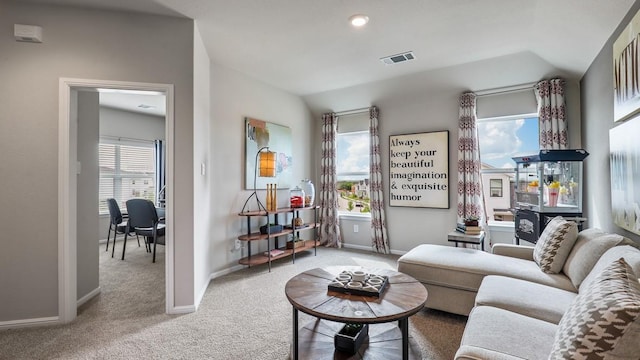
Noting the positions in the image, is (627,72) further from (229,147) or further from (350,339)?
(229,147)

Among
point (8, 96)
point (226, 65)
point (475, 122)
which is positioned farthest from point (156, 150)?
point (475, 122)

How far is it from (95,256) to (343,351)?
109 inches

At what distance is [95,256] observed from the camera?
3080 mm

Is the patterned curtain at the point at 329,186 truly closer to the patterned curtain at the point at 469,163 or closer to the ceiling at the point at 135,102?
Answer: the patterned curtain at the point at 469,163

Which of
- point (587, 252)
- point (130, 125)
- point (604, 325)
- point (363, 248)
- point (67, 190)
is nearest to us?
point (604, 325)

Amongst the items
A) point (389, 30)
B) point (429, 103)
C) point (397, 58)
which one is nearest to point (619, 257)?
point (389, 30)

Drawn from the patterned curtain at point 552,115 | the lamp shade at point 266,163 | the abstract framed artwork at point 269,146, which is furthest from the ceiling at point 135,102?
the patterned curtain at point 552,115

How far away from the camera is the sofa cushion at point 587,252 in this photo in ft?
6.14

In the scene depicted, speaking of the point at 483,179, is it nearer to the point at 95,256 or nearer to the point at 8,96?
the point at 95,256

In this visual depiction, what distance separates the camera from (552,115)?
3.46m

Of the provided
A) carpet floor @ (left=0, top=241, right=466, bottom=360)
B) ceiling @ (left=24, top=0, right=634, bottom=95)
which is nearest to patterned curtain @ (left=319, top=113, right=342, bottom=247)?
ceiling @ (left=24, top=0, right=634, bottom=95)

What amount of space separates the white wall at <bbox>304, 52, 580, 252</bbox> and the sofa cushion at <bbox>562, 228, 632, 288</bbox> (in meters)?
1.89

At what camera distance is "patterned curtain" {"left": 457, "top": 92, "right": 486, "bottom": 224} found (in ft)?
13.1

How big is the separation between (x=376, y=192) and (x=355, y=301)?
10.3 feet
